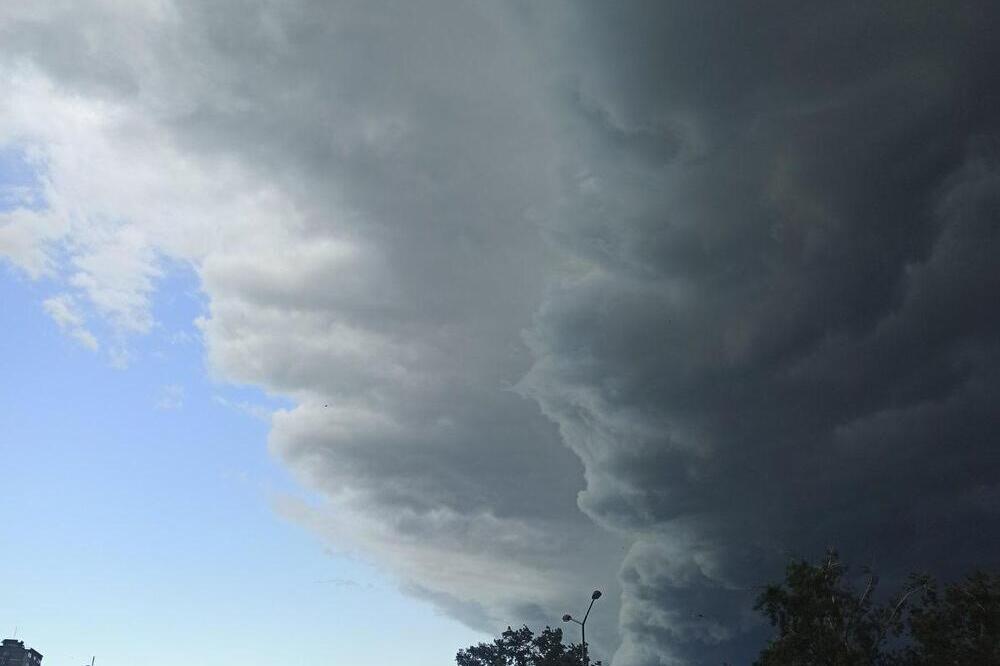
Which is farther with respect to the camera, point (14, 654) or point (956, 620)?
point (14, 654)

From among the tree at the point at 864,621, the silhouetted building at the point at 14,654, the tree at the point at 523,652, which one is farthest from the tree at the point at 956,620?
the silhouetted building at the point at 14,654

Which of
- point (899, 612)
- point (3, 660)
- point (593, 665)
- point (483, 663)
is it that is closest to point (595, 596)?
point (899, 612)

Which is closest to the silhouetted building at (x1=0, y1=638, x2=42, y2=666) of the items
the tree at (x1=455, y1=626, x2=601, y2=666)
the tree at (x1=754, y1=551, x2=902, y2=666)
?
the tree at (x1=455, y1=626, x2=601, y2=666)

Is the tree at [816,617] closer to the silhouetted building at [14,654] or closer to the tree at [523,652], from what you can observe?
the tree at [523,652]

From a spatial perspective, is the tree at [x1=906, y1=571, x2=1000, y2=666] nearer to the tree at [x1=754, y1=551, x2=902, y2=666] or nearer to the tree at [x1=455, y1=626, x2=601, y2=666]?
the tree at [x1=754, y1=551, x2=902, y2=666]

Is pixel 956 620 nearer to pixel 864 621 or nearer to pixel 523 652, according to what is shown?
pixel 864 621

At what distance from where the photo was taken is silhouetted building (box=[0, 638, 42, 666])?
16700 centimetres

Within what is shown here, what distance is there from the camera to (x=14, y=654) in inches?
6629

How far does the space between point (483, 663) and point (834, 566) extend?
9355 centimetres

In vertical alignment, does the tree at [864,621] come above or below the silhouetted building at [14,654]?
below

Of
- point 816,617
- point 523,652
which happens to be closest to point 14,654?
point 523,652

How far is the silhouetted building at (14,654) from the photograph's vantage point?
167000mm

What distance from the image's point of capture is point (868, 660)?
142ft

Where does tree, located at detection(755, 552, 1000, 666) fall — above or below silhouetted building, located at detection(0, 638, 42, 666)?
below
